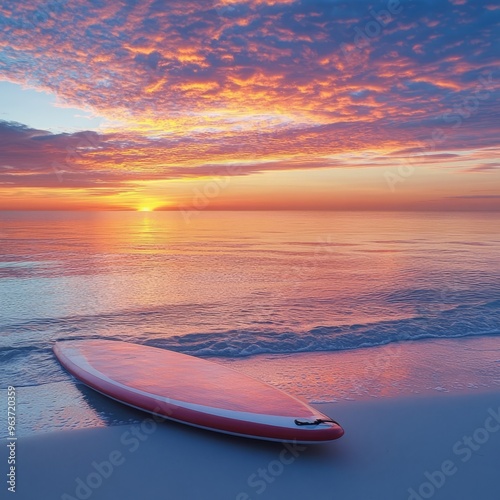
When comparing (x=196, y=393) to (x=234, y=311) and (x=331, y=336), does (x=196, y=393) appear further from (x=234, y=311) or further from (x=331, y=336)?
(x=234, y=311)

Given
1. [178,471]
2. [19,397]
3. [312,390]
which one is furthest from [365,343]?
[19,397]

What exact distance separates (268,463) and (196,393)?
1.31 metres

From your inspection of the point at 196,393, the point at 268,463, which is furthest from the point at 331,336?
the point at 268,463

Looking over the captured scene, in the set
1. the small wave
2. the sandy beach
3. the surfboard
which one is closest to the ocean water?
the small wave

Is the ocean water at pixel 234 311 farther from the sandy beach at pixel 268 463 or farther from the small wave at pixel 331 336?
the sandy beach at pixel 268 463

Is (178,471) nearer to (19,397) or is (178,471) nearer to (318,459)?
(318,459)

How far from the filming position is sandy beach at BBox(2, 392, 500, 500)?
3734 mm

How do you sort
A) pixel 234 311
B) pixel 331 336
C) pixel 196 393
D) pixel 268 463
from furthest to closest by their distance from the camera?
pixel 234 311 < pixel 331 336 < pixel 196 393 < pixel 268 463

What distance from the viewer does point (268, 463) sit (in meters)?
4.14

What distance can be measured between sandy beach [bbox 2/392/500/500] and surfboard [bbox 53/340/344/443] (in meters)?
0.18

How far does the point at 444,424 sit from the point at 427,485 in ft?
4.15

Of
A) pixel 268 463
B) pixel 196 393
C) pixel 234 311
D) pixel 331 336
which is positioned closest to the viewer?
pixel 268 463

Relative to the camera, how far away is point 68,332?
889 centimetres

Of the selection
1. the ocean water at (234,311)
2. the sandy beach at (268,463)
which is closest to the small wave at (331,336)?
the ocean water at (234,311)
